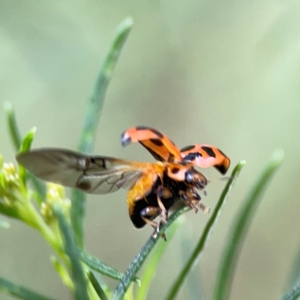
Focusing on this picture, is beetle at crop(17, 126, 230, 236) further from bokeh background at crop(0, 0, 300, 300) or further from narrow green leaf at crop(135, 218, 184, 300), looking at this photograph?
bokeh background at crop(0, 0, 300, 300)

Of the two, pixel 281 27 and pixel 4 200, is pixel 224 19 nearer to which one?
pixel 281 27

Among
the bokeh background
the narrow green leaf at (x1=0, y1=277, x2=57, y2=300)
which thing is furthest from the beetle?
the bokeh background

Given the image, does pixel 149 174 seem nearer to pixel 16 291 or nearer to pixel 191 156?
pixel 191 156

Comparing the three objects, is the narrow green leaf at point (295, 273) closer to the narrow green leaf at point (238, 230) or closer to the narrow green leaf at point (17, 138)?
the narrow green leaf at point (238, 230)

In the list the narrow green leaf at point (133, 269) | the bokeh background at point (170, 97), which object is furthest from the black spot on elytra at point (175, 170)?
the bokeh background at point (170, 97)

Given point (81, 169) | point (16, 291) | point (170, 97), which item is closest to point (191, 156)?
point (81, 169)

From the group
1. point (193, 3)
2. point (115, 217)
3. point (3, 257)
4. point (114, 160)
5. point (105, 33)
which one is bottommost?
point (3, 257)

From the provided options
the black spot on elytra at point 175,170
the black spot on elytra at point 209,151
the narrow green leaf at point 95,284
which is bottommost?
the narrow green leaf at point 95,284

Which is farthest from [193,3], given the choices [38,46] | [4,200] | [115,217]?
[4,200]
